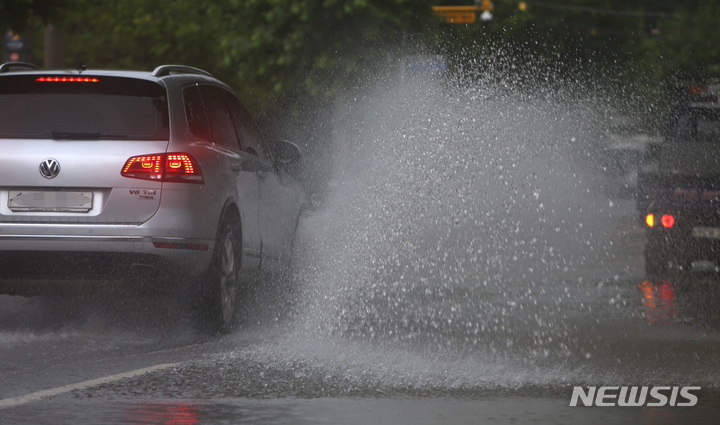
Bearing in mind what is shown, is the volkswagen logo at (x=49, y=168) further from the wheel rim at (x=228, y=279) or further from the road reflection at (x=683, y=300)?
the road reflection at (x=683, y=300)

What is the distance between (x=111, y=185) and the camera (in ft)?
30.7

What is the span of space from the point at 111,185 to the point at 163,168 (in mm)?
328

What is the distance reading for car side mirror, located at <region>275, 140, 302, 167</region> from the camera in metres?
11.7

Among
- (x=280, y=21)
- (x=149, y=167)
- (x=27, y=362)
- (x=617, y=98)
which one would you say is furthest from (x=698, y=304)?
(x=617, y=98)

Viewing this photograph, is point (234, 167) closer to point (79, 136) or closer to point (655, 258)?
point (79, 136)

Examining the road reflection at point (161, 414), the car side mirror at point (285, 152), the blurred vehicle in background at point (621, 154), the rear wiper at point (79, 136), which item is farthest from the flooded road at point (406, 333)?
the blurred vehicle in background at point (621, 154)

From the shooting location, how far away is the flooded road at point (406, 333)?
7234 mm

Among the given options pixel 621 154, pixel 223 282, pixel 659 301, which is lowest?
pixel 621 154

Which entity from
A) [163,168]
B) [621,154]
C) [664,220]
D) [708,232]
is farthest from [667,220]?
[621,154]

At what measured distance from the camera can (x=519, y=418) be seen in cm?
688

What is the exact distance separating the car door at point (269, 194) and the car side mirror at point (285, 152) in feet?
0.22

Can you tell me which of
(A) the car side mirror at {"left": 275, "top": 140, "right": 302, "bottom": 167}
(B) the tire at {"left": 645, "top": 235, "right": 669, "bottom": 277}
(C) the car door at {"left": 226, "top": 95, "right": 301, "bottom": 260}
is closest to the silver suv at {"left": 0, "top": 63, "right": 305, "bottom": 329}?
(C) the car door at {"left": 226, "top": 95, "right": 301, "bottom": 260}

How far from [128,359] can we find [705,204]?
7.06m

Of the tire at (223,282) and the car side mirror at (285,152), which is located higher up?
the car side mirror at (285,152)
